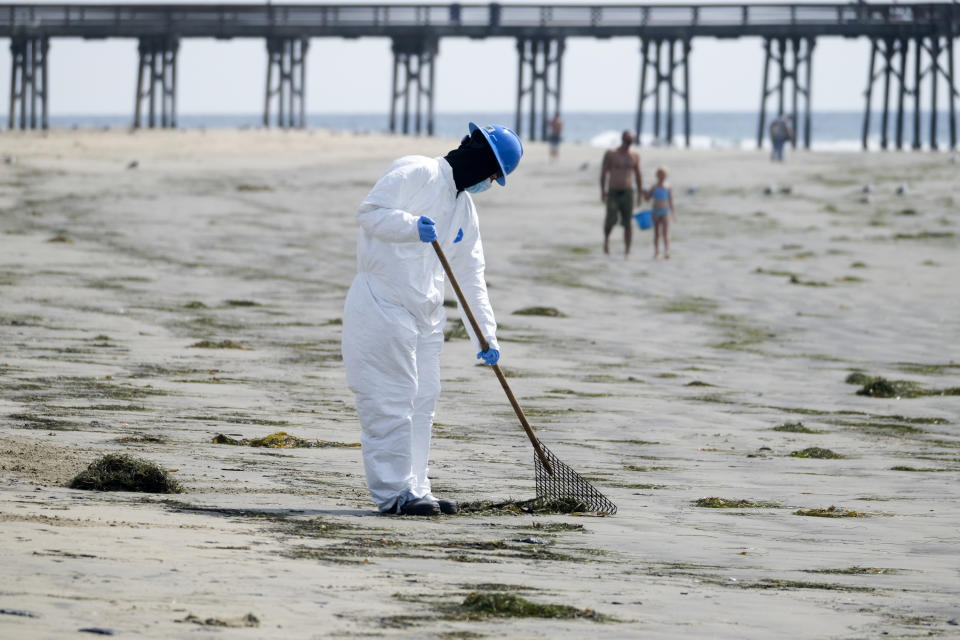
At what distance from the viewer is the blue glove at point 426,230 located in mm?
6336

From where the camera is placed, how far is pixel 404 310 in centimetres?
657

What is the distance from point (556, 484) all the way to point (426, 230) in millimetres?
1449

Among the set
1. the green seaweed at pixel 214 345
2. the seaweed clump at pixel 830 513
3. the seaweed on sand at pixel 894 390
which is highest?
the seaweed clump at pixel 830 513

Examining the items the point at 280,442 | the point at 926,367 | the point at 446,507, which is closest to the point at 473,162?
the point at 446,507

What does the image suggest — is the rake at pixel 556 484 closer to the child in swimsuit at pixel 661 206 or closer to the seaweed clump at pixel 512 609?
the seaweed clump at pixel 512 609

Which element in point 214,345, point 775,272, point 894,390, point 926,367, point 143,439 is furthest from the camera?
point 775,272

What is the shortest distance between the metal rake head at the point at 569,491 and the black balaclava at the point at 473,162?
1.32 metres

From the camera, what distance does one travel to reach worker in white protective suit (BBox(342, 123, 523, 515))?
21.2 feet

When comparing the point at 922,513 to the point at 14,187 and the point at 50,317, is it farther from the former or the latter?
the point at 14,187

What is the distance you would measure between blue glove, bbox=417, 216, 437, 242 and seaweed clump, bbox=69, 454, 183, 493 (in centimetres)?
157

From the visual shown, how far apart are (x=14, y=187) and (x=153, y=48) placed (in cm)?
3045

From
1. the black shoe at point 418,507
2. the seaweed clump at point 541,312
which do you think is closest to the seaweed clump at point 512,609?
the black shoe at point 418,507

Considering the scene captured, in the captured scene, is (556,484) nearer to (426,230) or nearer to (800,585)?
(426,230)

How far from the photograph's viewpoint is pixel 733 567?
5797mm
